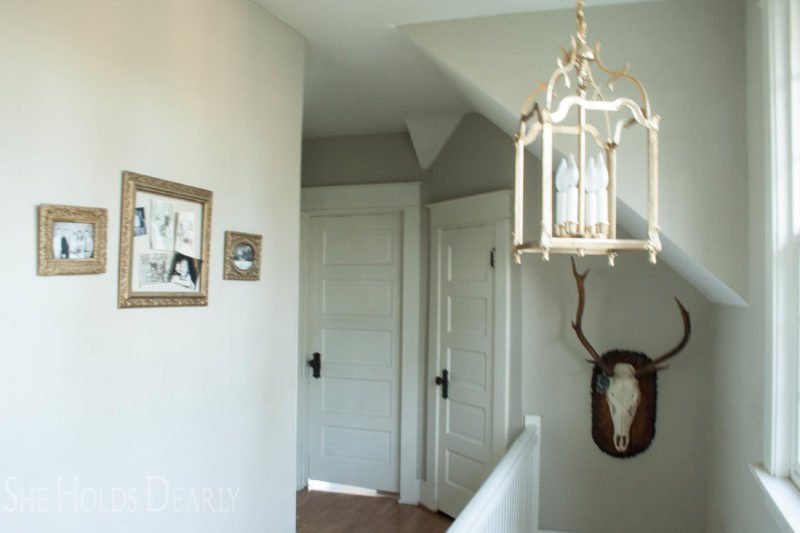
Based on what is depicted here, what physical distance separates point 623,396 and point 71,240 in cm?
262

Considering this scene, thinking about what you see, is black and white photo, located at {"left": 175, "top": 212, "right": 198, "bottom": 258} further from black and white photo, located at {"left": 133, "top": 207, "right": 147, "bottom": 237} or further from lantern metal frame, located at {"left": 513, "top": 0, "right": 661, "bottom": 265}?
lantern metal frame, located at {"left": 513, "top": 0, "right": 661, "bottom": 265}

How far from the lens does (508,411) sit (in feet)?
10.9

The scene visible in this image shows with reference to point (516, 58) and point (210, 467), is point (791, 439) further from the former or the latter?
point (210, 467)

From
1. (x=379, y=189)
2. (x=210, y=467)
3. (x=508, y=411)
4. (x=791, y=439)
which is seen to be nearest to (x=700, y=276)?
(x=791, y=439)

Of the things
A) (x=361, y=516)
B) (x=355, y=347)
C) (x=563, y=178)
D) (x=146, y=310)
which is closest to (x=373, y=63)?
(x=146, y=310)

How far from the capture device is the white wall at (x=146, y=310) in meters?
1.39

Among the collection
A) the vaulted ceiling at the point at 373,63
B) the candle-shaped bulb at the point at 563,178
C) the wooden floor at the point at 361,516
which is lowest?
the wooden floor at the point at 361,516

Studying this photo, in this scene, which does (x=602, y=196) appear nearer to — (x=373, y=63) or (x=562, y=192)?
(x=562, y=192)

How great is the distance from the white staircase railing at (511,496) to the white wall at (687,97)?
1.16 m

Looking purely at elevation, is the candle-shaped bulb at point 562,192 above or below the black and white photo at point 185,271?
above

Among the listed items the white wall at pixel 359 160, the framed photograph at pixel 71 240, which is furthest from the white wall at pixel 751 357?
the white wall at pixel 359 160

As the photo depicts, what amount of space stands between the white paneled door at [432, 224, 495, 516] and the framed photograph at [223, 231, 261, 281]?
163cm

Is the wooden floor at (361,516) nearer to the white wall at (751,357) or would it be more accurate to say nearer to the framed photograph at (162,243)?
the white wall at (751,357)

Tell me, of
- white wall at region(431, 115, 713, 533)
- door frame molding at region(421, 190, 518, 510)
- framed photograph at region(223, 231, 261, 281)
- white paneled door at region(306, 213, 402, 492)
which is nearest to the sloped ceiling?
white wall at region(431, 115, 713, 533)
